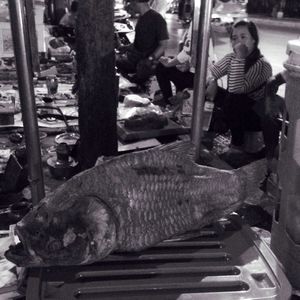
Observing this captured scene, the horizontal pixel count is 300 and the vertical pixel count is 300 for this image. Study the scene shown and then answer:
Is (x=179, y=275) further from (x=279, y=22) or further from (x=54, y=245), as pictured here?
(x=279, y=22)

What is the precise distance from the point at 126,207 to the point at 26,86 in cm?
46

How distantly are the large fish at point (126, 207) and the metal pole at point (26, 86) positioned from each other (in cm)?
21

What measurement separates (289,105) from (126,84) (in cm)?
413

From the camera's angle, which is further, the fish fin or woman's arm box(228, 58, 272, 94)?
woman's arm box(228, 58, 272, 94)

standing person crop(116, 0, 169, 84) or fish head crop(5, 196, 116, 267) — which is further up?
fish head crop(5, 196, 116, 267)

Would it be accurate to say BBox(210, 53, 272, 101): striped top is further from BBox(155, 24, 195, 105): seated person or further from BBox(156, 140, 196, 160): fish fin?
BBox(156, 140, 196, 160): fish fin

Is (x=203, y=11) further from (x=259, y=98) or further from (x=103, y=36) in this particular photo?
(x=259, y=98)

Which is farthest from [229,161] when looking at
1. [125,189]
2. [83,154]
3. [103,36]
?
[125,189]

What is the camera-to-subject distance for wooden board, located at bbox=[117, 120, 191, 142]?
3.16 metres

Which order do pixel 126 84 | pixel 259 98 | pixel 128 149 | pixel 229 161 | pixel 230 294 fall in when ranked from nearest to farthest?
pixel 230 294 < pixel 128 149 < pixel 229 161 < pixel 259 98 < pixel 126 84

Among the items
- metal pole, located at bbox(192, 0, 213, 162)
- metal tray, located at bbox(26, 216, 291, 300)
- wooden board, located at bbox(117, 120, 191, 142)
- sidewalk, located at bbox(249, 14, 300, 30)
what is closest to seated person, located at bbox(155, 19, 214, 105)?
wooden board, located at bbox(117, 120, 191, 142)

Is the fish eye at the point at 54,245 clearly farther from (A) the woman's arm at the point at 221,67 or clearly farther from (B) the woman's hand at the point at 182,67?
(B) the woman's hand at the point at 182,67

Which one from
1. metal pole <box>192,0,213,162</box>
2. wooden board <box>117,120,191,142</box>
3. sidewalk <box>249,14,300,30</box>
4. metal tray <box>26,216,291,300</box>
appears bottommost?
sidewalk <box>249,14,300,30</box>

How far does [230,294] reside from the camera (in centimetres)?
112
